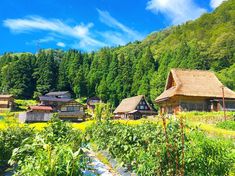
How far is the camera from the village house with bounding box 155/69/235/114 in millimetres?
31266

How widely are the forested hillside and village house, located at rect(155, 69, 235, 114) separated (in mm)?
18027

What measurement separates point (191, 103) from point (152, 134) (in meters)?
25.9

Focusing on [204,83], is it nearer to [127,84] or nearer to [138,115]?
[138,115]

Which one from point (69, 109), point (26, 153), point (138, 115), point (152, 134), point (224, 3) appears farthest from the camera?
point (224, 3)

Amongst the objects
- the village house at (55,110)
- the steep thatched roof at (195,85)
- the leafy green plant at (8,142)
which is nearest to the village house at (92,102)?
the village house at (55,110)

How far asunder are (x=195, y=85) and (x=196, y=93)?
1.21 m

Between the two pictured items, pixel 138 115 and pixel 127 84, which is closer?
pixel 138 115

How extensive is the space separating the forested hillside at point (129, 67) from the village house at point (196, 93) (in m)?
18.0

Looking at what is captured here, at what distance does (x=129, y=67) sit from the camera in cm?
6950

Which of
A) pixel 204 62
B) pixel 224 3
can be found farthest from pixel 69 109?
pixel 224 3

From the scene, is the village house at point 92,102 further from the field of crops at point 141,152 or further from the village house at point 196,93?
the field of crops at point 141,152

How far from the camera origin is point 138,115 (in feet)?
166

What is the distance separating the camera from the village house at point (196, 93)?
103 ft

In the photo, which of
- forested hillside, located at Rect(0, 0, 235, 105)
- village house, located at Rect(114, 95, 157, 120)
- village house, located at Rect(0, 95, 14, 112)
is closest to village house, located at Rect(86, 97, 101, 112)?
forested hillside, located at Rect(0, 0, 235, 105)
